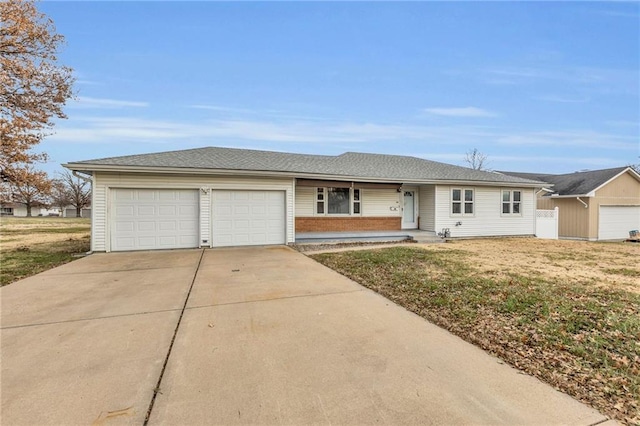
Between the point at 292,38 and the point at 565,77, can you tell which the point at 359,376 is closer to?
the point at 292,38

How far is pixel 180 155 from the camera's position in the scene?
38.0ft

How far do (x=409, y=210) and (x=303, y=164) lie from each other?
5.91 metres

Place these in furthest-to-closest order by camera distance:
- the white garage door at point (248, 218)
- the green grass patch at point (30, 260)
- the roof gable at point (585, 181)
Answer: the roof gable at point (585, 181) → the white garage door at point (248, 218) → the green grass patch at point (30, 260)

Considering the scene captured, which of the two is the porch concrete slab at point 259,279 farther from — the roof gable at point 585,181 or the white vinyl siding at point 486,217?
the roof gable at point 585,181

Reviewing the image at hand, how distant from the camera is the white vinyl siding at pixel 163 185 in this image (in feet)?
31.0

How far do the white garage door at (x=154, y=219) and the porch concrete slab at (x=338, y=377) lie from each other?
684 centimetres

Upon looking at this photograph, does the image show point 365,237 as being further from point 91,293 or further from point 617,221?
point 617,221

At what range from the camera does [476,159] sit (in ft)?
140

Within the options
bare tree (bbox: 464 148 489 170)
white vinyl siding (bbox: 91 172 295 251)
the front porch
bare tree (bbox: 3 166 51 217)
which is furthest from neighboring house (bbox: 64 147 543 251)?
bare tree (bbox: 464 148 489 170)

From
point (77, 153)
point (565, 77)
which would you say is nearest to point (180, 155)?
point (565, 77)

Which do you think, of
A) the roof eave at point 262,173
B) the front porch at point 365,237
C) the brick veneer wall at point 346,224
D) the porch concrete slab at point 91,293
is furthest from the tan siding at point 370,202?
the porch concrete slab at point 91,293

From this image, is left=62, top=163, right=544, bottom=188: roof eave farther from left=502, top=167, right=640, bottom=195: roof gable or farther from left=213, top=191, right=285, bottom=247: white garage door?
left=502, top=167, right=640, bottom=195: roof gable

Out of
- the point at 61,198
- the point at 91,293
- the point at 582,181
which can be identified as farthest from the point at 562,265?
the point at 61,198

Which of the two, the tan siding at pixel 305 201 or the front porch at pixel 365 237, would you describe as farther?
the tan siding at pixel 305 201
